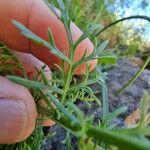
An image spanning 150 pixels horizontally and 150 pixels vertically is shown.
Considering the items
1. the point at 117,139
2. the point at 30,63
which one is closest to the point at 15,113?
the point at 30,63

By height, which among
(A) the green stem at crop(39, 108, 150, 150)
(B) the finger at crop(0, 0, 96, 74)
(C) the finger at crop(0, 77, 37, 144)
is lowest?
(C) the finger at crop(0, 77, 37, 144)

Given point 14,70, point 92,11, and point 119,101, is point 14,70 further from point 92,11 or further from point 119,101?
point 92,11

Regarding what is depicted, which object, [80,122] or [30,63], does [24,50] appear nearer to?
[30,63]

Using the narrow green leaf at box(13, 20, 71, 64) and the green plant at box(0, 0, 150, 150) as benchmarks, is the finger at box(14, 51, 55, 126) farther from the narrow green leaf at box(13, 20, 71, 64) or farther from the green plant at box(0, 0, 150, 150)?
the narrow green leaf at box(13, 20, 71, 64)

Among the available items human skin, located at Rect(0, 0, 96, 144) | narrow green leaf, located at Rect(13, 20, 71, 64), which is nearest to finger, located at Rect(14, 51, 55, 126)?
human skin, located at Rect(0, 0, 96, 144)

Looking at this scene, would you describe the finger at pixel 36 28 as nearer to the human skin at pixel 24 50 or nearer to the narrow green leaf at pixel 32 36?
the human skin at pixel 24 50

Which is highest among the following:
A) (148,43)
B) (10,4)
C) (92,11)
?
(10,4)

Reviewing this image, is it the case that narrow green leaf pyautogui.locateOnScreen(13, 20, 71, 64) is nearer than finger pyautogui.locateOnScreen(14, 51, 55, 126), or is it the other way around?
narrow green leaf pyautogui.locateOnScreen(13, 20, 71, 64)

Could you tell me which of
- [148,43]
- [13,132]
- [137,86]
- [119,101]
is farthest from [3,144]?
[148,43]
